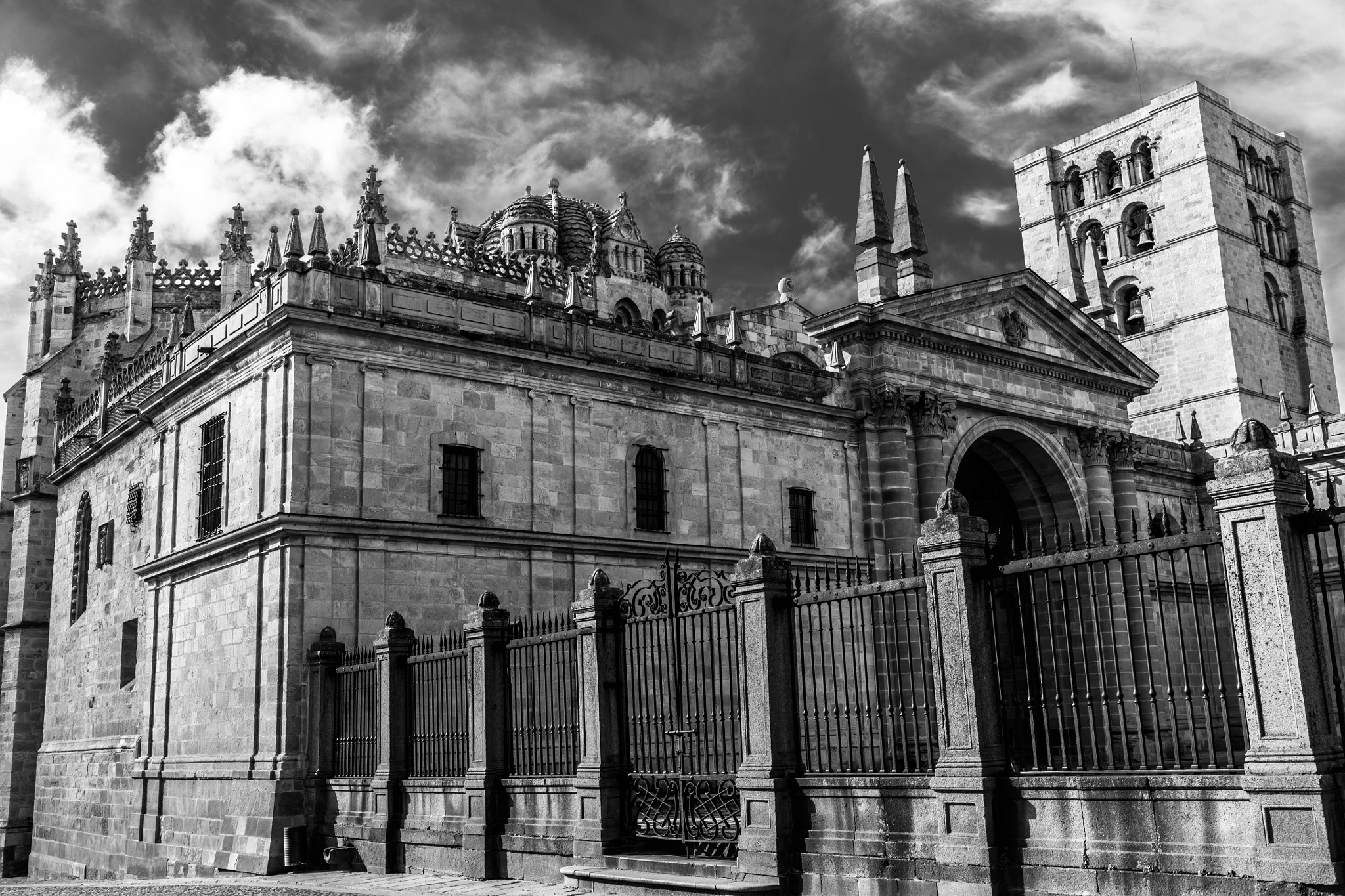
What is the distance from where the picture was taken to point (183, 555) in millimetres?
22500

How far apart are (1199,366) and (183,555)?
1813 inches

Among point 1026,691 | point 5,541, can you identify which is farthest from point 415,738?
point 5,541

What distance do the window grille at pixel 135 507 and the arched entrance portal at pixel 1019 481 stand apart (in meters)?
19.3

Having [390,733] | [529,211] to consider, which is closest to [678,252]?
[529,211]

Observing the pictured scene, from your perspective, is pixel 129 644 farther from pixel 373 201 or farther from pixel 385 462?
pixel 373 201

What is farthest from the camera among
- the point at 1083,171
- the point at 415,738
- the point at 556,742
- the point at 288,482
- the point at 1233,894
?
the point at 1083,171

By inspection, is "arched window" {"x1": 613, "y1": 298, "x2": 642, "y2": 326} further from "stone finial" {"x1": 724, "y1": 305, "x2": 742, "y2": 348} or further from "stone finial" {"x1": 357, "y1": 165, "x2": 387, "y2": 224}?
"stone finial" {"x1": 724, "y1": 305, "x2": 742, "y2": 348}

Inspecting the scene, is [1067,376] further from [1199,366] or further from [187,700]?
[1199,366]

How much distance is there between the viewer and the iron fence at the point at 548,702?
14.7 meters

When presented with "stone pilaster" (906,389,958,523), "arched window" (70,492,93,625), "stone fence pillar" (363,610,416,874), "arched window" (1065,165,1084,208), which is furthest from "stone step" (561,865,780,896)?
"arched window" (1065,165,1084,208)

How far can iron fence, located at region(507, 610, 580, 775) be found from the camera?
14734 mm

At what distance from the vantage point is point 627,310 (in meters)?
50.7

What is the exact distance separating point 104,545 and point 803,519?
16582mm

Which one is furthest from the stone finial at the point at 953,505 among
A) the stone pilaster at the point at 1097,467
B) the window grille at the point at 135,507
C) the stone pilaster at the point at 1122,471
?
the stone pilaster at the point at 1122,471
